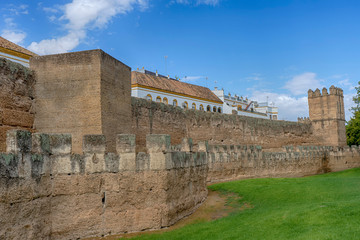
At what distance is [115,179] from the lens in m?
7.55

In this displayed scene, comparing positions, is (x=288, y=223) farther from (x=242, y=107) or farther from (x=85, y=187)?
(x=242, y=107)

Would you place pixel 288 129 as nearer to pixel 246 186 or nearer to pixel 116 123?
pixel 246 186

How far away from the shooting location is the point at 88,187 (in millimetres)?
7250

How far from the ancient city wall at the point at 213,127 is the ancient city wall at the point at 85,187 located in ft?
19.7

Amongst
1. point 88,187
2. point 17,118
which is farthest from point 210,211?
point 17,118

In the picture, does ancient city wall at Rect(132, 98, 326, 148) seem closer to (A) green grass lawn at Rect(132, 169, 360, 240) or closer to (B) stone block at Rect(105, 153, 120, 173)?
(A) green grass lawn at Rect(132, 169, 360, 240)

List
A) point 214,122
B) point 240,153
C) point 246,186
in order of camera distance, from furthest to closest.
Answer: point 214,122, point 240,153, point 246,186

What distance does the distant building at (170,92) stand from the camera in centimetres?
3459

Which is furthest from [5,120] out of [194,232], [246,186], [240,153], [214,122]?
[214,122]

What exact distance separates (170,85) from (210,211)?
30.2m

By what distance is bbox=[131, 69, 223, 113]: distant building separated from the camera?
34594 mm

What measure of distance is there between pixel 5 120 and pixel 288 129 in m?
23.2

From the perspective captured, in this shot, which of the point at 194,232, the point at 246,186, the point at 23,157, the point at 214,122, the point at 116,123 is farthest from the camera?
the point at 214,122

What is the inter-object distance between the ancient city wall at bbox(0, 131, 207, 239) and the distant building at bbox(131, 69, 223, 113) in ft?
79.7
